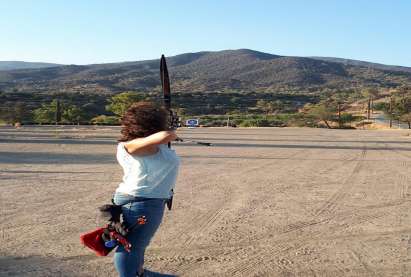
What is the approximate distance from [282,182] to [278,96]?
7465cm

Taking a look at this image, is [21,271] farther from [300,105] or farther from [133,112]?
[300,105]

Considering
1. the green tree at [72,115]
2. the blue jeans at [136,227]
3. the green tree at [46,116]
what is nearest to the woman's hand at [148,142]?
the blue jeans at [136,227]

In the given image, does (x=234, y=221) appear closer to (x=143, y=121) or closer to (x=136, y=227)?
(x=136, y=227)

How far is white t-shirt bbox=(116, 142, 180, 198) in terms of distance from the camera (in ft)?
13.1

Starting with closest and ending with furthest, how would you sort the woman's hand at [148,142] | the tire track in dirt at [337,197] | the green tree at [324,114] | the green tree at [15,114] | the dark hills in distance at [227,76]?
the woman's hand at [148,142] → the tire track in dirt at [337,197] → the green tree at [15,114] → the green tree at [324,114] → the dark hills in distance at [227,76]

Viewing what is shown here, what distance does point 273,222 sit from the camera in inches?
310

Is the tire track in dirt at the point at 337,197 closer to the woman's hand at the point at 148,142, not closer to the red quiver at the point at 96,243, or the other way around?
the red quiver at the point at 96,243

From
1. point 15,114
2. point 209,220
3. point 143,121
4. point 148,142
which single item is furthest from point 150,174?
point 15,114

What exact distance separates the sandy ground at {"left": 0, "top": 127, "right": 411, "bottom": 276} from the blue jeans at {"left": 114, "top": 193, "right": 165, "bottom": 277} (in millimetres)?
1636

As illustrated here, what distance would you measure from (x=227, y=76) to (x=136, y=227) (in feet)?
463

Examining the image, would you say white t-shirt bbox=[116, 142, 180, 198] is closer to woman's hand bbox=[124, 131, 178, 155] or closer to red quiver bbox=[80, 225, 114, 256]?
woman's hand bbox=[124, 131, 178, 155]

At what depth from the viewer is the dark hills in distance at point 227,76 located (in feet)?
390

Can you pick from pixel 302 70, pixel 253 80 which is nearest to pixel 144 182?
pixel 253 80

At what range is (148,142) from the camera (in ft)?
12.6
